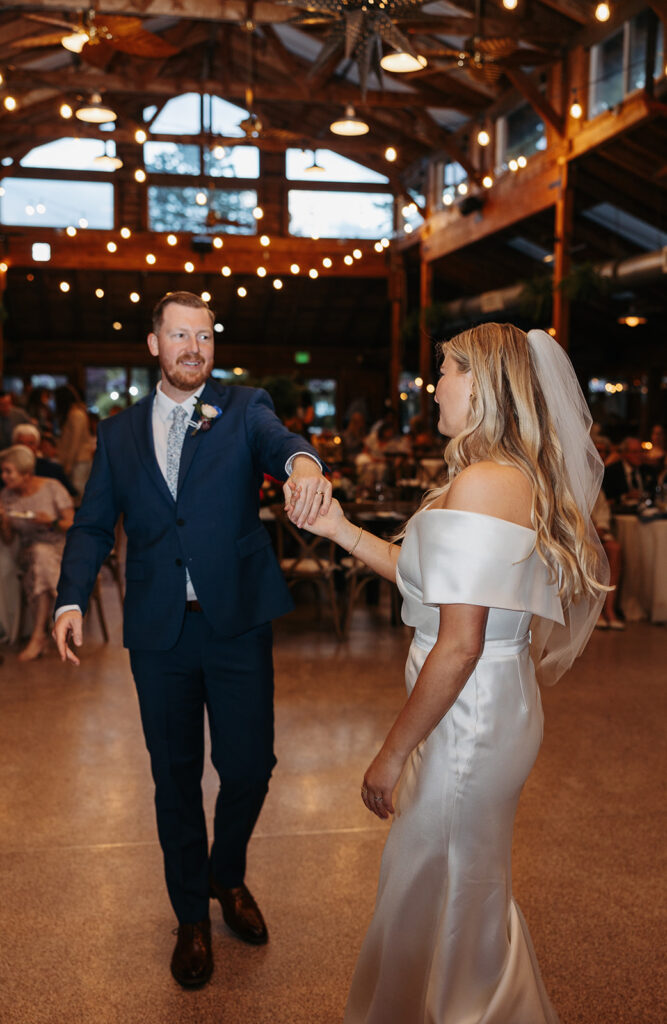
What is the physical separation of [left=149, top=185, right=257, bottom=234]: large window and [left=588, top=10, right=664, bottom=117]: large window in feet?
28.6

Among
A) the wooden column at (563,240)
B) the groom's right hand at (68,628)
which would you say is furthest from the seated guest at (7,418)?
the groom's right hand at (68,628)

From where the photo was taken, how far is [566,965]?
2568mm

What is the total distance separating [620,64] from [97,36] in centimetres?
600

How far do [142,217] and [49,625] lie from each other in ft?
43.4

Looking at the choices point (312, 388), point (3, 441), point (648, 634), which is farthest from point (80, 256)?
point (648, 634)

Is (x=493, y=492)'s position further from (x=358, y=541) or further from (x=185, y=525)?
(x=185, y=525)

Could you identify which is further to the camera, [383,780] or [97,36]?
[97,36]

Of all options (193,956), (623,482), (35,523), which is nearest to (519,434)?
(193,956)

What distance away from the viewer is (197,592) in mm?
2408

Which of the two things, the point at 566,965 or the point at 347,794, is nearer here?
the point at 566,965

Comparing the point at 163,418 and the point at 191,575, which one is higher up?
the point at 163,418

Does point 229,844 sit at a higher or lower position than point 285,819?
higher

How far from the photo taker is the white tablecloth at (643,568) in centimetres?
723

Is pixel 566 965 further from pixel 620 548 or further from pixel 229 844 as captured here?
pixel 620 548
